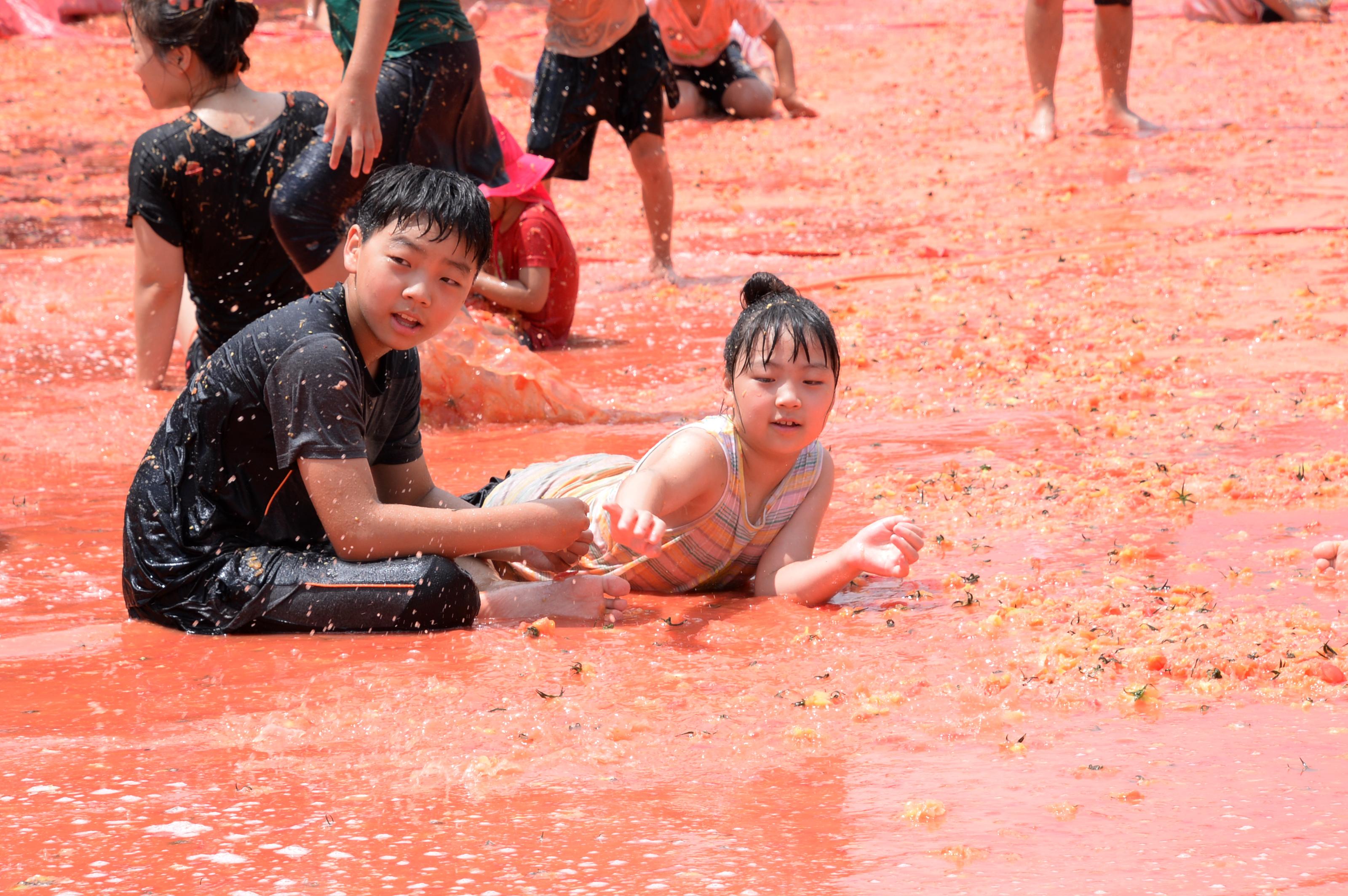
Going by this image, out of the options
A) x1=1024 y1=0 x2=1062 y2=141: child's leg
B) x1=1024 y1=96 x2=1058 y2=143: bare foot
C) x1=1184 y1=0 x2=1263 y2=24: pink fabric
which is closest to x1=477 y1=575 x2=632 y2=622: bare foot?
x1=1024 y1=0 x2=1062 y2=141: child's leg

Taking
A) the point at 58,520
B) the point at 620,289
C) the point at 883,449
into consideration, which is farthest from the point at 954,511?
the point at 620,289

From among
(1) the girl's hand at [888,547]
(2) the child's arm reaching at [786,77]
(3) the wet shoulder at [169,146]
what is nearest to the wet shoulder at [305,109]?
(3) the wet shoulder at [169,146]

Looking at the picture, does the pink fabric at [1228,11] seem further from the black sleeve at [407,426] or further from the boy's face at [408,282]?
the boy's face at [408,282]

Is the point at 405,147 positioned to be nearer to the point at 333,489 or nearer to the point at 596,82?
the point at 596,82

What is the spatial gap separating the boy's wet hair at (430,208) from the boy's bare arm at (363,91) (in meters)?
1.28

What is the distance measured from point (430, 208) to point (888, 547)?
116 cm

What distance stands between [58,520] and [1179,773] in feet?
9.66

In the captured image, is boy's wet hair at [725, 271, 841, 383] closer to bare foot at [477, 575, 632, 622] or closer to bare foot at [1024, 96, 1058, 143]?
bare foot at [477, 575, 632, 622]

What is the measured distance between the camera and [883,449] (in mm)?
4352

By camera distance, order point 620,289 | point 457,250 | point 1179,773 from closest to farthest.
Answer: point 1179,773
point 457,250
point 620,289

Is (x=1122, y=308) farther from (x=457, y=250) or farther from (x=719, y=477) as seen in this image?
(x=457, y=250)

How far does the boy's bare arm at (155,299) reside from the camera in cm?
502

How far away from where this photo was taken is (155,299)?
201 inches

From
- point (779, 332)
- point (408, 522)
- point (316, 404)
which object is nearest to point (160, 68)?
point (316, 404)
